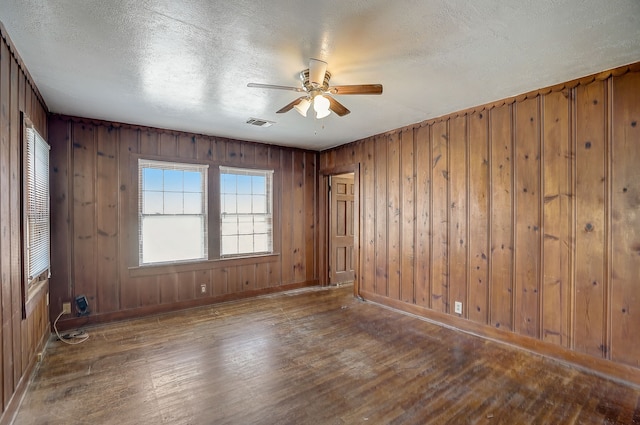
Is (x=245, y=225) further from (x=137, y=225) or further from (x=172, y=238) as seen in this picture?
(x=137, y=225)

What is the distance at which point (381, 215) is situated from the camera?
465cm

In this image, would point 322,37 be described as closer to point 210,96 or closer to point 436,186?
point 210,96

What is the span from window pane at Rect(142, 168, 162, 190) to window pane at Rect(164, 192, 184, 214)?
17cm

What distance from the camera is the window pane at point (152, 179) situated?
167 inches

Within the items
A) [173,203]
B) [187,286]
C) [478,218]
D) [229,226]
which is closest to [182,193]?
[173,203]

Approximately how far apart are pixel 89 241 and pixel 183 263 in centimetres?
116

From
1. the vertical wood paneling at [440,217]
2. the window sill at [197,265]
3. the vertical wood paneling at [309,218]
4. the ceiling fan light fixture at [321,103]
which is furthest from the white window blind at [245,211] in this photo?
the ceiling fan light fixture at [321,103]

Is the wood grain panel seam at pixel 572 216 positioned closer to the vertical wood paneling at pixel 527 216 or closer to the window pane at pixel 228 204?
the vertical wood paneling at pixel 527 216

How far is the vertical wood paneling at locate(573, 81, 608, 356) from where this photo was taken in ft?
8.66

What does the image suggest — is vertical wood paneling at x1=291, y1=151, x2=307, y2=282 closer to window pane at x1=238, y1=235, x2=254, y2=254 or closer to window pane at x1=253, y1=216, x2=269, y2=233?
window pane at x1=253, y1=216, x2=269, y2=233

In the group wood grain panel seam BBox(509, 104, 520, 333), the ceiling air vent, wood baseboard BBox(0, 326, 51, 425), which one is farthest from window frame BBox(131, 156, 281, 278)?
wood grain panel seam BBox(509, 104, 520, 333)

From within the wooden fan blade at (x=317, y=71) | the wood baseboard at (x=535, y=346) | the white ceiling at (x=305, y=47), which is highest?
the white ceiling at (x=305, y=47)

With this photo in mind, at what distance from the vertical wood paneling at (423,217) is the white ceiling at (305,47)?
0.74 m

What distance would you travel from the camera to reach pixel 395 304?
4414 millimetres
